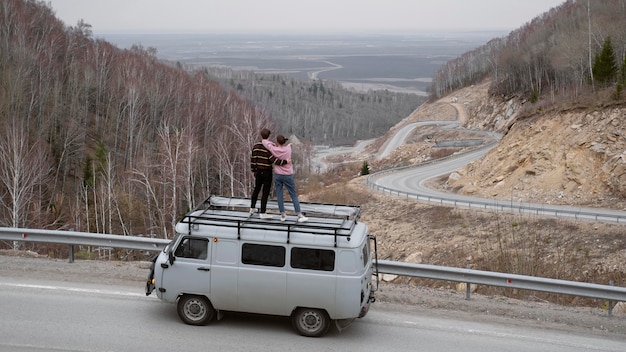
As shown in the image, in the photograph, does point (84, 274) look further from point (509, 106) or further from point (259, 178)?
point (509, 106)

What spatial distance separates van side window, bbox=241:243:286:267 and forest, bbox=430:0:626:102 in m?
32.6

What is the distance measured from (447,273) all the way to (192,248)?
5437 mm

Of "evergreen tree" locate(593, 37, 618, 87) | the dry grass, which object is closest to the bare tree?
the dry grass

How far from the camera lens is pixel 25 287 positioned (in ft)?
39.7

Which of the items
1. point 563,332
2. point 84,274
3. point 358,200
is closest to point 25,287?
point 84,274

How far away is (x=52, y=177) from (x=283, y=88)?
466 feet

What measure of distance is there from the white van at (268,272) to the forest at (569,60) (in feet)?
105

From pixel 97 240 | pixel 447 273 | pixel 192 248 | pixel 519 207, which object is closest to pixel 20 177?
pixel 97 240

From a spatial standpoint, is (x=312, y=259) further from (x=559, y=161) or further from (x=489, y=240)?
(x=559, y=161)

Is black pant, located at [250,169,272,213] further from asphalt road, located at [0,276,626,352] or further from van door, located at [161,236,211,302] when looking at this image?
asphalt road, located at [0,276,626,352]

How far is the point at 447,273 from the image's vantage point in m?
13.0

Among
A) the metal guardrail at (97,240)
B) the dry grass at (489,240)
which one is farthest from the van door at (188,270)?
the dry grass at (489,240)

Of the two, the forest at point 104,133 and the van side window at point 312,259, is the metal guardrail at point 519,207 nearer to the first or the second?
the forest at point 104,133

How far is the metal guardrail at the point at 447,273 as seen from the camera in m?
12.4
